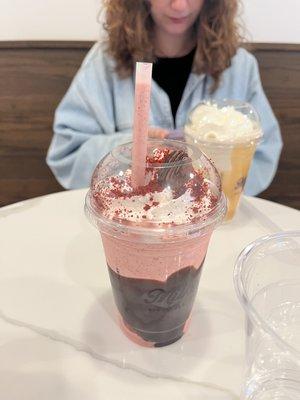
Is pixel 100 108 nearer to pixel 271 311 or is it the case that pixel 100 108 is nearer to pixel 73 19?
pixel 73 19

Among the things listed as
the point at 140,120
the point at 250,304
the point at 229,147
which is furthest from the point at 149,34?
the point at 250,304

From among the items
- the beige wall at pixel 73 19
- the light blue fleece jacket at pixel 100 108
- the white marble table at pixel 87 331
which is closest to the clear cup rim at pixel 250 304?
the white marble table at pixel 87 331

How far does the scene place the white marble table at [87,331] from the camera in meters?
0.57

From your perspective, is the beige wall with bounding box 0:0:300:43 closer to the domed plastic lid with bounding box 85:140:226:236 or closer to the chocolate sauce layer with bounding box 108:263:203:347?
the domed plastic lid with bounding box 85:140:226:236

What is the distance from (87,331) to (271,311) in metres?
0.27

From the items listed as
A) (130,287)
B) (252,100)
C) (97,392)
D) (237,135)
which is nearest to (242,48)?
(252,100)

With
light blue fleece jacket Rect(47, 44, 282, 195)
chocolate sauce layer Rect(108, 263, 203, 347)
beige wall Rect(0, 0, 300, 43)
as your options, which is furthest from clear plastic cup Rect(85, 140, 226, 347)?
beige wall Rect(0, 0, 300, 43)

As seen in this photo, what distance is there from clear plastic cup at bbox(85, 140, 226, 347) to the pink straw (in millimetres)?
18

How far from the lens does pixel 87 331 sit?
2.16ft

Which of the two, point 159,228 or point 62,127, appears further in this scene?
point 62,127

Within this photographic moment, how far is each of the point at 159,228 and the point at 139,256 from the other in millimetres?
52

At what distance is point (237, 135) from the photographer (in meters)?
0.89

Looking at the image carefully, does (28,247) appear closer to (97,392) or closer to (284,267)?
(97,392)

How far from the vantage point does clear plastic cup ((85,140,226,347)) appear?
54 cm
